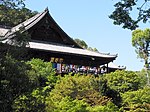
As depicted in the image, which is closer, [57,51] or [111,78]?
[111,78]

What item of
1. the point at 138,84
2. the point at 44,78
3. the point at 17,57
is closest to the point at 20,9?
the point at 17,57

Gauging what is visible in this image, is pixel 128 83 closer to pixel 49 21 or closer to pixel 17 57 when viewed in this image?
pixel 49 21

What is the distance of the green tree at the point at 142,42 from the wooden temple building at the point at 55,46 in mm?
22970

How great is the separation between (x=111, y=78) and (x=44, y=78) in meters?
6.02

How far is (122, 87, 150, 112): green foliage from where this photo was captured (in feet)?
60.0

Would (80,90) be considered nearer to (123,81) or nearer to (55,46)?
(123,81)

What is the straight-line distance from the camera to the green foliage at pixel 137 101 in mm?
18286

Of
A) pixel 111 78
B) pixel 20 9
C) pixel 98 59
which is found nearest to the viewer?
pixel 20 9

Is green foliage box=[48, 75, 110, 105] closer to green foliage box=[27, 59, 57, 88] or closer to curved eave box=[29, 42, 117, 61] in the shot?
green foliage box=[27, 59, 57, 88]

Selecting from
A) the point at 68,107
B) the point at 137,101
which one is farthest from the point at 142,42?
the point at 68,107

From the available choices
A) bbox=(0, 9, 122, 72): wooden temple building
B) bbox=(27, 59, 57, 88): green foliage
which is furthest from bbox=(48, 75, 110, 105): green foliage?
bbox=(0, 9, 122, 72): wooden temple building

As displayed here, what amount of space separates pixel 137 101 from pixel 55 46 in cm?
1005

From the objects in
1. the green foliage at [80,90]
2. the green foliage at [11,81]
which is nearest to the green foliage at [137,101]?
the green foliage at [80,90]

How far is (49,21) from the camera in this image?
2852cm
